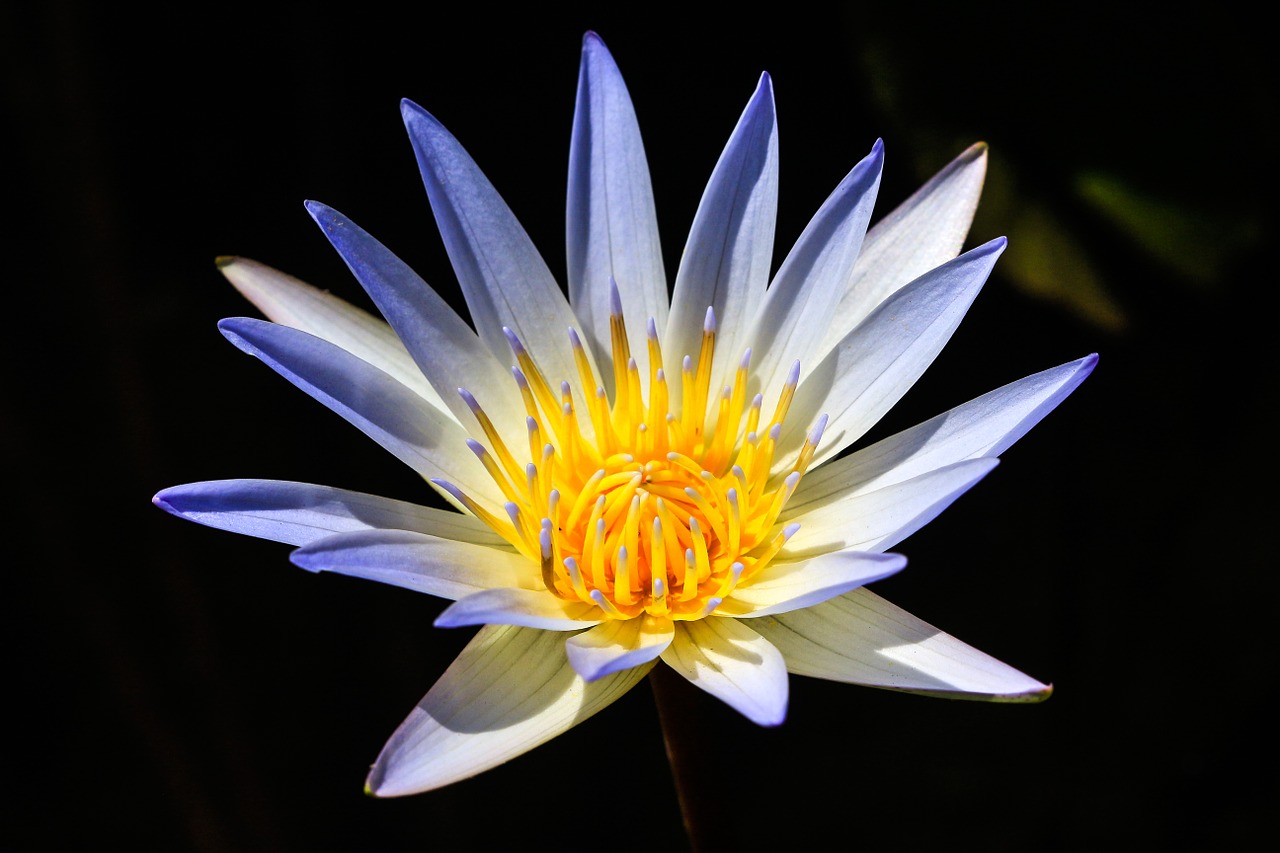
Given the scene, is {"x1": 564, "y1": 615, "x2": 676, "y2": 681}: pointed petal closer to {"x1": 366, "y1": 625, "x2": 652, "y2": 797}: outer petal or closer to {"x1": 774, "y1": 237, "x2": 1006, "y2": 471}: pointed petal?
{"x1": 366, "y1": 625, "x2": 652, "y2": 797}: outer petal

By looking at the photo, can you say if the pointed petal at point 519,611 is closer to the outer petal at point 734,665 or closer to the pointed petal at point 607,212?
the outer petal at point 734,665

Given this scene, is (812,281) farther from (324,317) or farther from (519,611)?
(324,317)

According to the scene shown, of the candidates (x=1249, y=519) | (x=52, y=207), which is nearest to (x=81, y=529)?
(x=52, y=207)

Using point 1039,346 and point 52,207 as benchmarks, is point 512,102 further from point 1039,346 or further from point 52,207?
point 1039,346

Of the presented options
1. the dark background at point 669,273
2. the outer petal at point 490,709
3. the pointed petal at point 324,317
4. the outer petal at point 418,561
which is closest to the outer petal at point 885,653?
the outer petal at point 490,709

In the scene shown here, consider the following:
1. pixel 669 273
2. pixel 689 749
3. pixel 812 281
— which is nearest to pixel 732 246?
pixel 812 281

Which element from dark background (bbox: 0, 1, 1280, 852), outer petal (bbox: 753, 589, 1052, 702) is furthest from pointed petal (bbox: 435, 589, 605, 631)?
dark background (bbox: 0, 1, 1280, 852)
